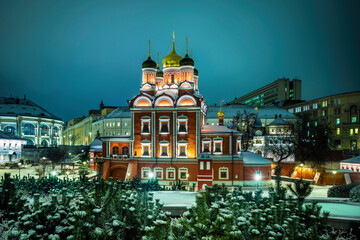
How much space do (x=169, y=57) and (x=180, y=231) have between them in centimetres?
3071

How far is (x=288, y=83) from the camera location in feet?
382

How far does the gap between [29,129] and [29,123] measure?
5.32 feet

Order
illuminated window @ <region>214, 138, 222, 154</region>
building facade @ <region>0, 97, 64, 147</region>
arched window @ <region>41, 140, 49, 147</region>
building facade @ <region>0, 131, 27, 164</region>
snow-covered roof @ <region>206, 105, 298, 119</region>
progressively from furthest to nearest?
arched window @ <region>41, 140, 49, 147</region>, building facade @ <region>0, 97, 64, 147</region>, snow-covered roof @ <region>206, 105, 298, 119</region>, building facade @ <region>0, 131, 27, 164</region>, illuminated window @ <region>214, 138, 222, 154</region>

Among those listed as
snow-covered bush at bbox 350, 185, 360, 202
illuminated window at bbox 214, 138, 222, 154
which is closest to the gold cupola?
illuminated window at bbox 214, 138, 222, 154

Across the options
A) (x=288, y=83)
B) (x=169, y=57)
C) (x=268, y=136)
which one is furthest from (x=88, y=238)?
(x=288, y=83)

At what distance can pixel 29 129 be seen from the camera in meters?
75.9

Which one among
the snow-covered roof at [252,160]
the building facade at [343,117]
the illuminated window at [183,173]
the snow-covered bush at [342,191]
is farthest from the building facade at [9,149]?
Result: the building facade at [343,117]

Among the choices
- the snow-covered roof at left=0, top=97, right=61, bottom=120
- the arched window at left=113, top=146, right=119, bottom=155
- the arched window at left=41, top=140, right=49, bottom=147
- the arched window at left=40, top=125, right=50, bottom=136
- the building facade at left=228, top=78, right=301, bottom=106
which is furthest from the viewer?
the building facade at left=228, top=78, right=301, bottom=106

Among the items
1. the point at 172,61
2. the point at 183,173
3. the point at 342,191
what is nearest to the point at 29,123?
the point at 172,61

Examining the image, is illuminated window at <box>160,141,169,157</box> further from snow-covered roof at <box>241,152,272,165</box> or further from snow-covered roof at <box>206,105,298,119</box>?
snow-covered roof at <box>206,105,298,119</box>

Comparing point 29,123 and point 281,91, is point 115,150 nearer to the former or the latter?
point 29,123

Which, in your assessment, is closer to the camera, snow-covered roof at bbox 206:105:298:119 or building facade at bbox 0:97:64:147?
snow-covered roof at bbox 206:105:298:119

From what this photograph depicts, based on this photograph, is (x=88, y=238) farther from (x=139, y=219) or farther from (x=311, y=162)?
(x=311, y=162)

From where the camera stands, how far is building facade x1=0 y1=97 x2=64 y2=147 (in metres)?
71.9
